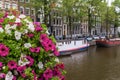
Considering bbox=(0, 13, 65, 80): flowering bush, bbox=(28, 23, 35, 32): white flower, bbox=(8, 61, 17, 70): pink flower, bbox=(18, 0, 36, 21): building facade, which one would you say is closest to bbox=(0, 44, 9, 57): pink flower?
bbox=(0, 13, 65, 80): flowering bush

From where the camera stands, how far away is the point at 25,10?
49.8 metres

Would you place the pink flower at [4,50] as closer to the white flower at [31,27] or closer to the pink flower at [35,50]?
the pink flower at [35,50]

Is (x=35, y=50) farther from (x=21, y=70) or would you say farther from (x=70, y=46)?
(x=70, y=46)

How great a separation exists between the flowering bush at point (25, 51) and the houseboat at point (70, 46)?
2490cm

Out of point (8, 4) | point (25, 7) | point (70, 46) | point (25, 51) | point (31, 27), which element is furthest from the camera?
point (25, 7)

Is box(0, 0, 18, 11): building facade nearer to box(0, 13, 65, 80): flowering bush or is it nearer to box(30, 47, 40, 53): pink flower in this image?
box(0, 13, 65, 80): flowering bush

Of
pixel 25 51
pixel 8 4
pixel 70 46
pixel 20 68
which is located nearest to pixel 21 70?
pixel 20 68

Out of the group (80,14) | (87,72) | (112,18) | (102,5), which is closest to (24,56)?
(87,72)

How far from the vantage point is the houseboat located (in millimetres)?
32237

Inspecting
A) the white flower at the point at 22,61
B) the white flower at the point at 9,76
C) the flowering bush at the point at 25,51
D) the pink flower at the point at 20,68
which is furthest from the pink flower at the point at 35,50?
the white flower at the point at 9,76

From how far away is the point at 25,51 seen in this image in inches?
166

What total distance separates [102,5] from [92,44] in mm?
9348

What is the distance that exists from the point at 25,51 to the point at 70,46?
31034 mm

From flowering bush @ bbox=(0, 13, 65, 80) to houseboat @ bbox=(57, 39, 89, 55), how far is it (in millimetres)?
24895
